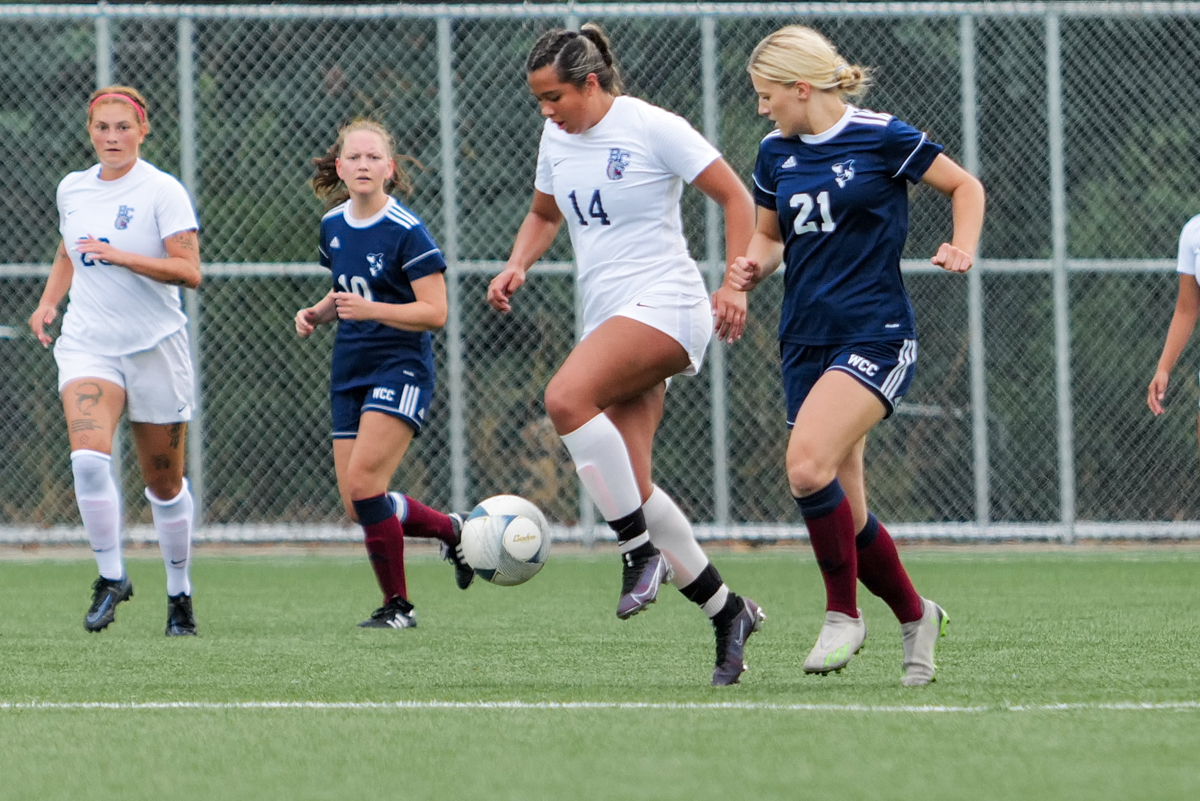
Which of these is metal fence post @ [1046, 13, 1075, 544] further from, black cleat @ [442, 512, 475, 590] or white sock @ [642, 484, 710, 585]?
white sock @ [642, 484, 710, 585]

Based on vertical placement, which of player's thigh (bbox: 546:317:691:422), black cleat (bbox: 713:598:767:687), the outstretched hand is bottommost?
black cleat (bbox: 713:598:767:687)

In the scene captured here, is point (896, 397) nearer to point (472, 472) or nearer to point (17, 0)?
point (472, 472)

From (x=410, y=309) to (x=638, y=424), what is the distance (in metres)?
1.63

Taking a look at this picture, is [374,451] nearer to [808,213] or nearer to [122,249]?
[122,249]

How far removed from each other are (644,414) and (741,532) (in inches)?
218

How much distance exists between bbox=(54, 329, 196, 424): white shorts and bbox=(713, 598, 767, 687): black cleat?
2610 millimetres

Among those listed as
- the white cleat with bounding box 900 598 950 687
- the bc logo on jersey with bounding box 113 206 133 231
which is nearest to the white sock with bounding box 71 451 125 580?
the bc logo on jersey with bounding box 113 206 133 231

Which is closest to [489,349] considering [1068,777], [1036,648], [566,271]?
[566,271]

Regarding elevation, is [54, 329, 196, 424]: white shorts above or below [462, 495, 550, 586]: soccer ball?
above

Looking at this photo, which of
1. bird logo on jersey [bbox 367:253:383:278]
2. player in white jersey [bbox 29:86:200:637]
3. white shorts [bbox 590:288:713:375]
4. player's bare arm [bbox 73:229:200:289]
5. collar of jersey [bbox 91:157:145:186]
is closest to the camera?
white shorts [bbox 590:288:713:375]

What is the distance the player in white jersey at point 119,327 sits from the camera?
259 inches

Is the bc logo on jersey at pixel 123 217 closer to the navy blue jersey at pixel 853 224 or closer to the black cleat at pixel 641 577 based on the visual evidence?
the black cleat at pixel 641 577

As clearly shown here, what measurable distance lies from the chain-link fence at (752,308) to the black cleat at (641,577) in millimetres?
5773

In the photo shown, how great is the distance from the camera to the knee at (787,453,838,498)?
459 cm
